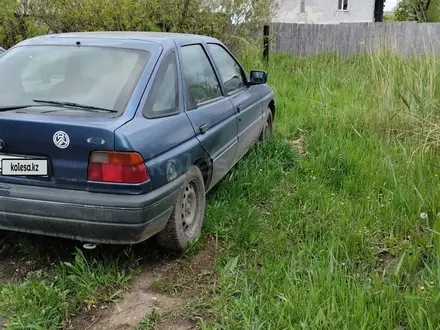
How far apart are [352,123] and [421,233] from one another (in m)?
3.04

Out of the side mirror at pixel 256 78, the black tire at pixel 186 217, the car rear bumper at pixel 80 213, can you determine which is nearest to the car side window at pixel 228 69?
the side mirror at pixel 256 78

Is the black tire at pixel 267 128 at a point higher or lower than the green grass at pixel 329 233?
higher

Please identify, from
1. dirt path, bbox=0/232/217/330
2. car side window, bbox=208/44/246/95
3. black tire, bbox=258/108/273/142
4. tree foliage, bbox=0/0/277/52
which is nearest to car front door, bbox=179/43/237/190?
car side window, bbox=208/44/246/95

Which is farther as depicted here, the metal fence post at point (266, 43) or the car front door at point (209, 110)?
the metal fence post at point (266, 43)

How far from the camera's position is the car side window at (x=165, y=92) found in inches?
121

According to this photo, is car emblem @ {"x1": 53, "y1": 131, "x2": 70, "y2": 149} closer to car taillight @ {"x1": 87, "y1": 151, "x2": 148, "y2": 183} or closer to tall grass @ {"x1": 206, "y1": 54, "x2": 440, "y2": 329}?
car taillight @ {"x1": 87, "y1": 151, "x2": 148, "y2": 183}

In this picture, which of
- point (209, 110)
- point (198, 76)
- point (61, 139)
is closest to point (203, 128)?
point (209, 110)

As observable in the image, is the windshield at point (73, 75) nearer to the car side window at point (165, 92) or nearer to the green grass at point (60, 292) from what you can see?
the car side window at point (165, 92)

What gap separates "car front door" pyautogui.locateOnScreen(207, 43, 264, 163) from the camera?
14.8 feet

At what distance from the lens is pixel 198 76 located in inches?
153

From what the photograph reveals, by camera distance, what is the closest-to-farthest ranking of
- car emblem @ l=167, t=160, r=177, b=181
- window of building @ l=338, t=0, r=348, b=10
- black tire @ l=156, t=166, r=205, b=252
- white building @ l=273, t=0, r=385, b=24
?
car emblem @ l=167, t=160, r=177, b=181, black tire @ l=156, t=166, r=205, b=252, white building @ l=273, t=0, r=385, b=24, window of building @ l=338, t=0, r=348, b=10

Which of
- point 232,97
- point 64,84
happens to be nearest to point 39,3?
point 232,97

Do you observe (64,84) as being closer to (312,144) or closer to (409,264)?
(409,264)

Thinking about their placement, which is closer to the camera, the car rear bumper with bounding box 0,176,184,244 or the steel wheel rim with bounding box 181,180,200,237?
the car rear bumper with bounding box 0,176,184,244
